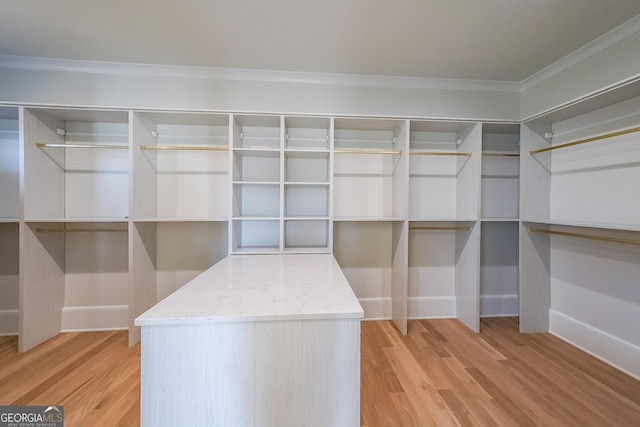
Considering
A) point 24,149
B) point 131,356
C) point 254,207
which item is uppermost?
point 24,149

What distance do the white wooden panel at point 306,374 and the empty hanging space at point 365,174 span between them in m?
1.64

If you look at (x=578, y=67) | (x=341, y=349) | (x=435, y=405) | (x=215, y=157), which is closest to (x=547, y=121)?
(x=578, y=67)

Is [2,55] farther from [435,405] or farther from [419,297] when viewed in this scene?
[419,297]

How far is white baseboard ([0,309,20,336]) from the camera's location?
2281 mm

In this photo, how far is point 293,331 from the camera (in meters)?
0.95

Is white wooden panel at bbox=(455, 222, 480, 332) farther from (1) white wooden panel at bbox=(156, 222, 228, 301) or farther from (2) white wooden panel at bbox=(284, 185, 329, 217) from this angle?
(1) white wooden panel at bbox=(156, 222, 228, 301)

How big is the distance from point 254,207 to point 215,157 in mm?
598

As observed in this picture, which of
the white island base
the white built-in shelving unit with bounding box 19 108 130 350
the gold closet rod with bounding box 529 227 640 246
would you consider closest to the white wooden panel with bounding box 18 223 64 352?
the white built-in shelving unit with bounding box 19 108 130 350

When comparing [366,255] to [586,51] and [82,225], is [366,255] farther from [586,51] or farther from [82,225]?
[82,225]

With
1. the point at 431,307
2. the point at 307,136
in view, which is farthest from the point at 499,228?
the point at 307,136

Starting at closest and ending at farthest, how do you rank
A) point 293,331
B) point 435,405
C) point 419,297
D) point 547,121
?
1. point 293,331
2. point 435,405
3. point 547,121
4. point 419,297

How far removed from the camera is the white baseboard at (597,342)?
5.77 ft

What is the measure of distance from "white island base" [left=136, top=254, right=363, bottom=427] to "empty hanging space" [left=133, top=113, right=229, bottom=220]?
5.31 feet

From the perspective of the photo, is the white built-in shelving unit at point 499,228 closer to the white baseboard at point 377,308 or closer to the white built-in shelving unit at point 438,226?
the white built-in shelving unit at point 438,226
